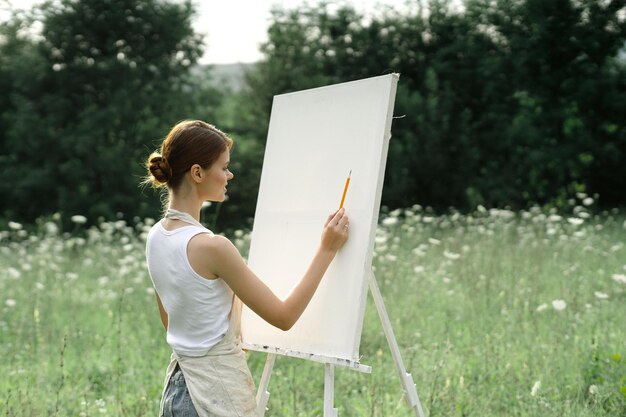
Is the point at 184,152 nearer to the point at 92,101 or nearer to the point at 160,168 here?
the point at 160,168

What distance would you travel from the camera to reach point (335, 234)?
2.30 m

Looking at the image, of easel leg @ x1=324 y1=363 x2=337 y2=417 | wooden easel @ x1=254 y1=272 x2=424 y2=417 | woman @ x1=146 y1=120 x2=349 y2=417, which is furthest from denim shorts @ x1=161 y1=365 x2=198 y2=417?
easel leg @ x1=324 y1=363 x2=337 y2=417

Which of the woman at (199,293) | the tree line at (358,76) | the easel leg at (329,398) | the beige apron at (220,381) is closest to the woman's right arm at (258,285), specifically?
the woman at (199,293)

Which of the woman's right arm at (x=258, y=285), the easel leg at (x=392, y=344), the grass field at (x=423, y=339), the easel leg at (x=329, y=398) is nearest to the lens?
the woman's right arm at (x=258, y=285)

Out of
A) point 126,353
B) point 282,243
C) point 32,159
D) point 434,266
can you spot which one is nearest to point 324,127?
point 282,243

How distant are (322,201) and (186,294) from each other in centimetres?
65

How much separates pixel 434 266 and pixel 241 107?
8551 millimetres

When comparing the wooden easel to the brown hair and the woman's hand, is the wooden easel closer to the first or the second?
the woman's hand

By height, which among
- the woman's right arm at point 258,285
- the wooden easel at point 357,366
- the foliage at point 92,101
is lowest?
the wooden easel at point 357,366

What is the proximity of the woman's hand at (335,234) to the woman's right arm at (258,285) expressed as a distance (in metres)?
0.06

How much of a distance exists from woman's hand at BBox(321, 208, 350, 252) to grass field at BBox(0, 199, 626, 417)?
726 mm

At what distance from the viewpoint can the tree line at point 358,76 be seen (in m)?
13.9

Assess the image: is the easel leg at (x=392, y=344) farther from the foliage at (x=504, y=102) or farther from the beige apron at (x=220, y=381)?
the foliage at (x=504, y=102)

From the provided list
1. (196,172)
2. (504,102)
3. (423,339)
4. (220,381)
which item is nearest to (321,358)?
(220,381)
